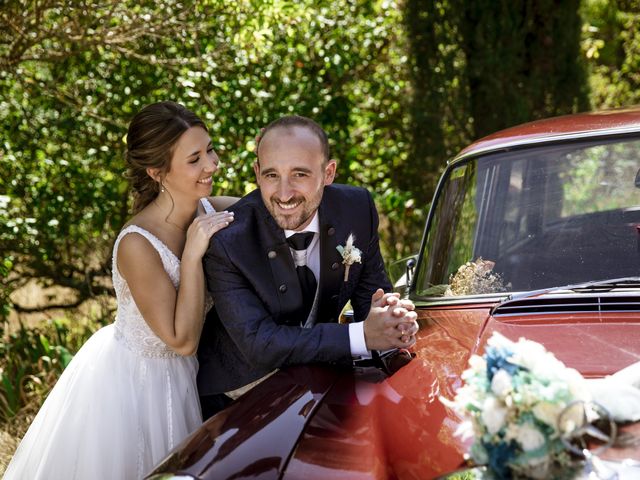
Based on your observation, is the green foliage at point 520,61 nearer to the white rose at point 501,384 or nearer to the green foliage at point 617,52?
the green foliage at point 617,52

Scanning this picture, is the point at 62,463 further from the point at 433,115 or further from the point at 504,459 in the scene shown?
the point at 433,115

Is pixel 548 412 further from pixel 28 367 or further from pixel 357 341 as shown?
pixel 28 367

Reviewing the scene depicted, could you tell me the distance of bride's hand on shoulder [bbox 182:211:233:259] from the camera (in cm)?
335

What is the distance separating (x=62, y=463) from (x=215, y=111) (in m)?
4.04

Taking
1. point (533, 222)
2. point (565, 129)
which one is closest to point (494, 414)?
point (533, 222)

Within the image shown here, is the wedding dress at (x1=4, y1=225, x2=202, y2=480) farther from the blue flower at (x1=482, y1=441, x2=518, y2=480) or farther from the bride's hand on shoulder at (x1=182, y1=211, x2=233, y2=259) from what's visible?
the blue flower at (x1=482, y1=441, x2=518, y2=480)

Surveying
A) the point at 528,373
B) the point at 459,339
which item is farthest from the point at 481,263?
the point at 528,373

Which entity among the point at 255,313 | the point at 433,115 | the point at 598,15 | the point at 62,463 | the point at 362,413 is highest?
the point at 598,15

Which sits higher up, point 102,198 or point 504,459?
point 102,198

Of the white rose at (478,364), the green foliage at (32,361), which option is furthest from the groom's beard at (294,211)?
the green foliage at (32,361)

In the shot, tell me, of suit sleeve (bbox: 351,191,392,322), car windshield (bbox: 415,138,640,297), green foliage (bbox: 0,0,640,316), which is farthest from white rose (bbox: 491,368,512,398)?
green foliage (bbox: 0,0,640,316)

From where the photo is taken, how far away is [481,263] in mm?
3461

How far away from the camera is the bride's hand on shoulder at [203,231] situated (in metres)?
3.35

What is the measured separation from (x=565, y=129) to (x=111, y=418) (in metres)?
2.27
